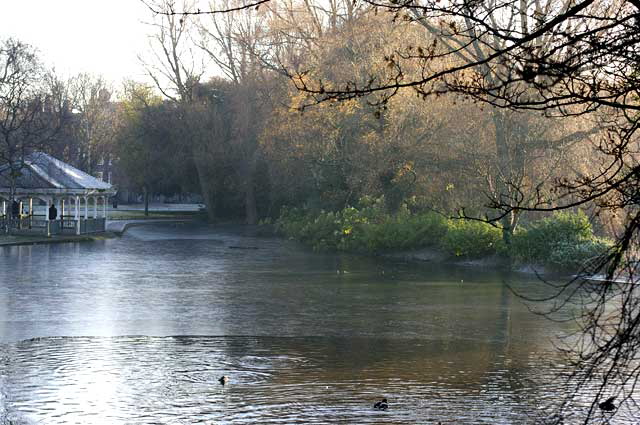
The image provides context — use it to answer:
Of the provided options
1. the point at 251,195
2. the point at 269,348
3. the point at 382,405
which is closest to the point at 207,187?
the point at 251,195

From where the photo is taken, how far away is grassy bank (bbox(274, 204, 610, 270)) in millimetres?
32625

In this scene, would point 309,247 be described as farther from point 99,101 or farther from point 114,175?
point 114,175

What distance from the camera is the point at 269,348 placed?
605 inches

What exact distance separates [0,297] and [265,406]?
44.3ft

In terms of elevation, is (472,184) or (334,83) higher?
(334,83)

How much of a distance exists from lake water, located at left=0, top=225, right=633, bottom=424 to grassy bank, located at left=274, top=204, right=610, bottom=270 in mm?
2666

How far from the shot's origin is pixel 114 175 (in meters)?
136

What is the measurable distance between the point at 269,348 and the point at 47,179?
138 ft

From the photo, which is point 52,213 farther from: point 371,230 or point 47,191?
point 371,230

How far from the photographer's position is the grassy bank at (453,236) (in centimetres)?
3262

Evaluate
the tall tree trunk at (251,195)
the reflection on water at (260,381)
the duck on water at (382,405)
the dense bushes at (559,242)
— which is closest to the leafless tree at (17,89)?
the tall tree trunk at (251,195)

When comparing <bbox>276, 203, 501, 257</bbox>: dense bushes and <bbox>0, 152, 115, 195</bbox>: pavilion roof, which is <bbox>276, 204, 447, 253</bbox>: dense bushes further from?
<bbox>0, 152, 115, 195</bbox>: pavilion roof

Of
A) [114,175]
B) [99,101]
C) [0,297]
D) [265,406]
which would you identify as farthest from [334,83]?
[114,175]

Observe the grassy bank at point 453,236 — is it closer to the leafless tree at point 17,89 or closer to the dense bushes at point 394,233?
the dense bushes at point 394,233
